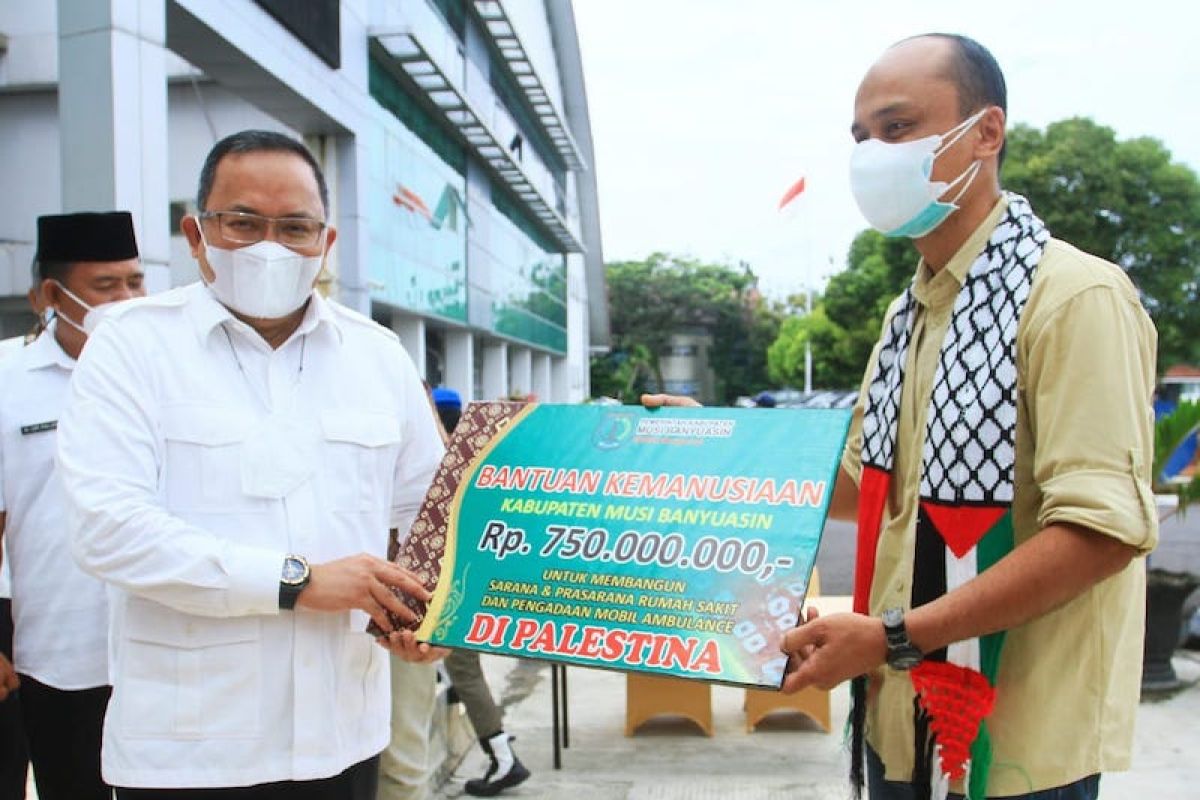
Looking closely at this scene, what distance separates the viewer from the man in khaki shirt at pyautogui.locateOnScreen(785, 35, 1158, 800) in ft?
4.78

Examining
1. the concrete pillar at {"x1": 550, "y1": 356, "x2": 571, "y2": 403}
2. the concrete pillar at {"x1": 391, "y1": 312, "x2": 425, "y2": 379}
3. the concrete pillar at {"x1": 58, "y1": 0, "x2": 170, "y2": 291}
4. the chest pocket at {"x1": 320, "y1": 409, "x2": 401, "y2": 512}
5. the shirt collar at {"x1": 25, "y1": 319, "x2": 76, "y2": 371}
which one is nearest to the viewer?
the chest pocket at {"x1": 320, "y1": 409, "x2": 401, "y2": 512}

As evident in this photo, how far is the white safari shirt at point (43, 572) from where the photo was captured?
2.53 metres

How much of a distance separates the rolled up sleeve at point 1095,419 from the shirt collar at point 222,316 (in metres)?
1.37

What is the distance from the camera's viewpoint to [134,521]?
5.56ft

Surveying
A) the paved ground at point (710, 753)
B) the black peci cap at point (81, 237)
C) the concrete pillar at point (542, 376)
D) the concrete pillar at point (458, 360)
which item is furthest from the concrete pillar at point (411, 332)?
the concrete pillar at point (542, 376)

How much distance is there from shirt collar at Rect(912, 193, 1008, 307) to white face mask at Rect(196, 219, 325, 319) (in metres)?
1.24

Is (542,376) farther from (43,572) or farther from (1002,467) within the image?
(1002,467)

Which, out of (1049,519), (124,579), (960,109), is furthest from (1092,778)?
(124,579)

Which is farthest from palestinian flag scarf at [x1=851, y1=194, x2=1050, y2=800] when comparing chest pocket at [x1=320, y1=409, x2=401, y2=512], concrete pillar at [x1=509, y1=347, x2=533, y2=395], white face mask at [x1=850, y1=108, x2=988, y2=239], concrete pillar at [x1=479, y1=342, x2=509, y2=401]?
concrete pillar at [x1=509, y1=347, x2=533, y2=395]

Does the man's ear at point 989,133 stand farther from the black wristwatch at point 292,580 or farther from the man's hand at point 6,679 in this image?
the man's hand at point 6,679

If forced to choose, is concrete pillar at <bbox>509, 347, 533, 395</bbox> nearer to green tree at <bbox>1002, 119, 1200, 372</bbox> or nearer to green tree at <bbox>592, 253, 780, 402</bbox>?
green tree at <bbox>1002, 119, 1200, 372</bbox>

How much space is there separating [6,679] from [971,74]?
264 cm

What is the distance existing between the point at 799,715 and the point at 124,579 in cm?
447

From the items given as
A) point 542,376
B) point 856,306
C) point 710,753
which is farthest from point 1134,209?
point 542,376
